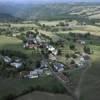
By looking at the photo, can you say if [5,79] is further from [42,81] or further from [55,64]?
[55,64]

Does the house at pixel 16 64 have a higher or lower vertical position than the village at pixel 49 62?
higher

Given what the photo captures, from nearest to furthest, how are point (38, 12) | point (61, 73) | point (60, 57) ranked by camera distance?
point (61, 73) < point (60, 57) < point (38, 12)

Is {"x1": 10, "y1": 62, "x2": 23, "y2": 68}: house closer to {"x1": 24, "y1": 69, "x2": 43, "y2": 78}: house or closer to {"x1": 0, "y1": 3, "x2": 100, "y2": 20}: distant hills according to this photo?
{"x1": 24, "y1": 69, "x2": 43, "y2": 78}: house

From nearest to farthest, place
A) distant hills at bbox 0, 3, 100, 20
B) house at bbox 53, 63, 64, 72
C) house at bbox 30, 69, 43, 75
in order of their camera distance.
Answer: house at bbox 30, 69, 43, 75 → house at bbox 53, 63, 64, 72 → distant hills at bbox 0, 3, 100, 20

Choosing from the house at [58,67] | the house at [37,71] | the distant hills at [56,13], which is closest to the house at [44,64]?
the house at [58,67]

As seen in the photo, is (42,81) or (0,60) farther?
(0,60)

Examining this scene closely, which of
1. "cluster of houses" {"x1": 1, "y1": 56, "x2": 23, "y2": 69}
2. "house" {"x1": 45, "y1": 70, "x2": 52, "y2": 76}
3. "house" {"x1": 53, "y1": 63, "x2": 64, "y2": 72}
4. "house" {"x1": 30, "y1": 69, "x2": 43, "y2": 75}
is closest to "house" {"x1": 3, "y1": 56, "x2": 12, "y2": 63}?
"cluster of houses" {"x1": 1, "y1": 56, "x2": 23, "y2": 69}

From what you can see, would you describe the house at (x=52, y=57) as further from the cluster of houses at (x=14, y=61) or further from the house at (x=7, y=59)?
the house at (x=7, y=59)

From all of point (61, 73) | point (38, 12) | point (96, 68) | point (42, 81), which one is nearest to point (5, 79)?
point (42, 81)

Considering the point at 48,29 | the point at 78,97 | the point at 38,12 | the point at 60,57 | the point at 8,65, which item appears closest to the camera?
the point at 78,97
